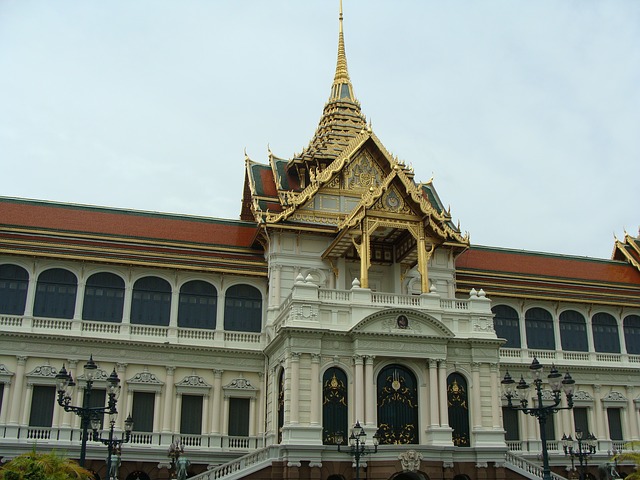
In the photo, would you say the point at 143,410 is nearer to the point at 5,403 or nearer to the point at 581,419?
the point at 5,403

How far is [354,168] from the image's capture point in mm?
37062

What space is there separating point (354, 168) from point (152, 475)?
16.6 metres

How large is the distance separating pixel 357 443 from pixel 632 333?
2153 cm

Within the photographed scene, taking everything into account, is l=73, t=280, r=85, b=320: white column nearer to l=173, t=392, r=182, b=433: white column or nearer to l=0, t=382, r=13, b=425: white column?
l=0, t=382, r=13, b=425: white column

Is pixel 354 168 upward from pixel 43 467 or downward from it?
upward

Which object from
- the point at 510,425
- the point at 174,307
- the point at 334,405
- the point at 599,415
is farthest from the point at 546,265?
the point at 174,307

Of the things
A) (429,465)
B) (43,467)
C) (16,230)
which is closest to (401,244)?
(429,465)

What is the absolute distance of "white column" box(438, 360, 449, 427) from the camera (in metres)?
29.4

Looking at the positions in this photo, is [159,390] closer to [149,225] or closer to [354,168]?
[149,225]

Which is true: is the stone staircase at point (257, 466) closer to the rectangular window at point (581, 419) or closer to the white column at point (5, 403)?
A: the rectangular window at point (581, 419)

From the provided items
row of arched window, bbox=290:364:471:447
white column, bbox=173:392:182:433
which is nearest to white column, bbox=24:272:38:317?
white column, bbox=173:392:182:433

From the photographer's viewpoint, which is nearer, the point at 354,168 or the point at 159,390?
the point at 159,390

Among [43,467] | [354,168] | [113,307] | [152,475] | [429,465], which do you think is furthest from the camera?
[354,168]

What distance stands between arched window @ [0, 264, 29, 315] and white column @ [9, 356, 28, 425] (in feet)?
7.34
